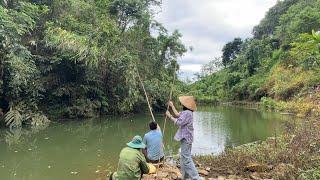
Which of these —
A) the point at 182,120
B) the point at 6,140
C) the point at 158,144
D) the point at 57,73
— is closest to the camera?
the point at 182,120

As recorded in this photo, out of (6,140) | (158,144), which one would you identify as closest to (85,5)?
(6,140)

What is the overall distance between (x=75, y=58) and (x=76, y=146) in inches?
378

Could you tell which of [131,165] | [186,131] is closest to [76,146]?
[186,131]

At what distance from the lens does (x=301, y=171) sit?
735 cm

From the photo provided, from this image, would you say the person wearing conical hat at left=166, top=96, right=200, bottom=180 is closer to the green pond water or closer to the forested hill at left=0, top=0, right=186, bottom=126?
the green pond water

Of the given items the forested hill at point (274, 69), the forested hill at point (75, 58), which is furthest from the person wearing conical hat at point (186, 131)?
the forested hill at point (274, 69)

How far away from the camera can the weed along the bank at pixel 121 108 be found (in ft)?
27.7

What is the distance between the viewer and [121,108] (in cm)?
2666

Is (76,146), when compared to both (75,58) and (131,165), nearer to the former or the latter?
(131,165)

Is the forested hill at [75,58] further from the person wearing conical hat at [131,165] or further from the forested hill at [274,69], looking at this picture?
the person wearing conical hat at [131,165]

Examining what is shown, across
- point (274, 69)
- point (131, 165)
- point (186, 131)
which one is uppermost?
point (274, 69)

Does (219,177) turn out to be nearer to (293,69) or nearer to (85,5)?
(85,5)

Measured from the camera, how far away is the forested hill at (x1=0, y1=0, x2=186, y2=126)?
1961cm

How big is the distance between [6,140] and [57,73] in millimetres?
9680
